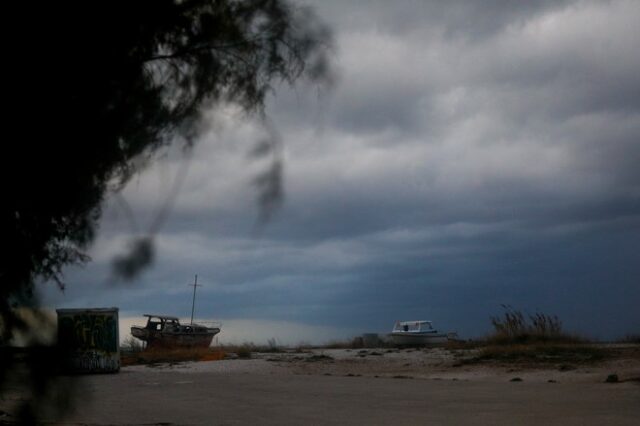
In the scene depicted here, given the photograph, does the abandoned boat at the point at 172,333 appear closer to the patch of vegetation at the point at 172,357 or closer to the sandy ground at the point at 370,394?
the patch of vegetation at the point at 172,357

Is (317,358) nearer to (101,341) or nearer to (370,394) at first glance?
(101,341)

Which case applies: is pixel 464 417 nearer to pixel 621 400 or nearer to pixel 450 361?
pixel 621 400

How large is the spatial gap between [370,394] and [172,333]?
26.3 meters

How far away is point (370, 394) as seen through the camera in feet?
56.0

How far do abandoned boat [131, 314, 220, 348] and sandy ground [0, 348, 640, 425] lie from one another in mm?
14874

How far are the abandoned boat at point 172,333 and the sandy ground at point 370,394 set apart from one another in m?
14.9

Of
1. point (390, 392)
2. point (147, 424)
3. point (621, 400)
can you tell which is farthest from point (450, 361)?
point (147, 424)

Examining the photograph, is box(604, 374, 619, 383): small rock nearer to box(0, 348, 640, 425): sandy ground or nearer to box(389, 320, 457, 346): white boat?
box(0, 348, 640, 425): sandy ground

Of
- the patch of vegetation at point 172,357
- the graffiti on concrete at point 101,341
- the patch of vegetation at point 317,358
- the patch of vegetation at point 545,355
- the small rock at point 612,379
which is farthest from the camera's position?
the patch of vegetation at point 172,357

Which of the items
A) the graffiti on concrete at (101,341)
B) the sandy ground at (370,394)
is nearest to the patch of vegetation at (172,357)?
the sandy ground at (370,394)

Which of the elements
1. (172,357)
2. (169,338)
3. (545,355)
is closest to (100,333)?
(172,357)

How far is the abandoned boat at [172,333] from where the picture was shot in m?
41.7

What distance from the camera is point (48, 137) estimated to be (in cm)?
720

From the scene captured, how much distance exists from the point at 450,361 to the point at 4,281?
18966 mm
